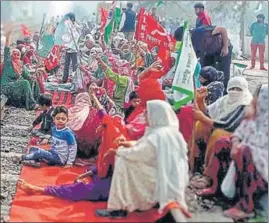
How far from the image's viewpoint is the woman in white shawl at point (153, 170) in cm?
522

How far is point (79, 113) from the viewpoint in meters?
7.97

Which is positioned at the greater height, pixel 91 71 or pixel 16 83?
pixel 91 71

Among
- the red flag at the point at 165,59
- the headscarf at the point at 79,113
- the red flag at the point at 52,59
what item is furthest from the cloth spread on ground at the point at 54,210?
the red flag at the point at 52,59

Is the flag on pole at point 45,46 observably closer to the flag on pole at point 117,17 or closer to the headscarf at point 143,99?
the flag on pole at point 117,17

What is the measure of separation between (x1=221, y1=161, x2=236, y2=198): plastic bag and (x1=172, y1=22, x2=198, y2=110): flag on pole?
1.13 metres

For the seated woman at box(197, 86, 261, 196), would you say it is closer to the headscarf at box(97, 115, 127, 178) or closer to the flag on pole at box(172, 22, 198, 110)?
the flag on pole at box(172, 22, 198, 110)

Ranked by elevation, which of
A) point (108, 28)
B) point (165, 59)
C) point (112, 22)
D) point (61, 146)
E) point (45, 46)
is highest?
point (112, 22)

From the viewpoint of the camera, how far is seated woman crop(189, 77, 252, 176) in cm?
595

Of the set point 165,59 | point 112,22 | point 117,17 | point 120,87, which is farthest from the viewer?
point 117,17

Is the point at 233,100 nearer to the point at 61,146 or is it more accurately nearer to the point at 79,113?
the point at 61,146

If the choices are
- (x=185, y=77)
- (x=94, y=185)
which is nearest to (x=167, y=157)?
(x=94, y=185)

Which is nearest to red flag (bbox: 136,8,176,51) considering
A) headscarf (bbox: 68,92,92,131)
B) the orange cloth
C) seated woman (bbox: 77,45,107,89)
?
seated woman (bbox: 77,45,107,89)

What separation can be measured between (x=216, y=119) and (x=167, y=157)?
124 cm

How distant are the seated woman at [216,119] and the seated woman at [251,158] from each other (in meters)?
0.31
